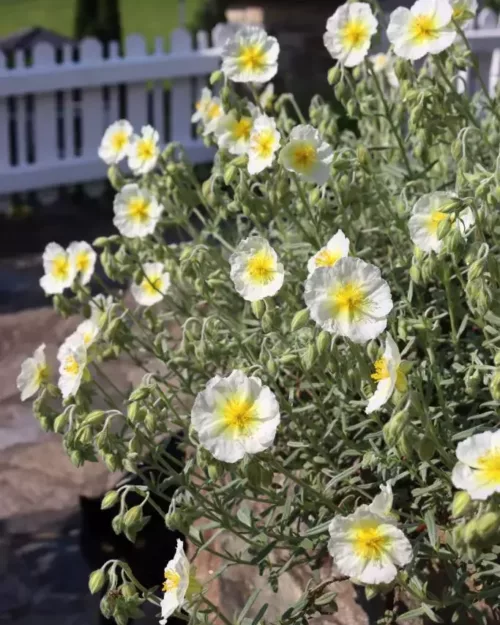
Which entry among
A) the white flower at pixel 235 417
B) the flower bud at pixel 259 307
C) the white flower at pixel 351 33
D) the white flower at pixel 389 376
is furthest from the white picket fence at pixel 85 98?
the white flower at pixel 389 376

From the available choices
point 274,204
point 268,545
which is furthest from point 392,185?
point 268,545

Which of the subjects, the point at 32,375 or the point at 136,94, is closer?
the point at 32,375

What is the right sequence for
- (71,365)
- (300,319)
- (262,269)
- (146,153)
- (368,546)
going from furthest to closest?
1. (146,153)
2. (71,365)
3. (262,269)
4. (300,319)
5. (368,546)

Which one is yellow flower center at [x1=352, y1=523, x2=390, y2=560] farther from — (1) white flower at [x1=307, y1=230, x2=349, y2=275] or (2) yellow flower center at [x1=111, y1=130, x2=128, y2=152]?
(2) yellow flower center at [x1=111, y1=130, x2=128, y2=152]

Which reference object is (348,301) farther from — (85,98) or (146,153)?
(85,98)

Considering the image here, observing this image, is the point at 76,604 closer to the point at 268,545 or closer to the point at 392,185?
the point at 268,545

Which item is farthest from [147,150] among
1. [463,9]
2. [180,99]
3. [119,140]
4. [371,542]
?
[180,99]

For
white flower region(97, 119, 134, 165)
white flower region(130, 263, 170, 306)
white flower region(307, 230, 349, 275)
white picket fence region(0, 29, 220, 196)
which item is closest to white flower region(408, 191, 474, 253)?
white flower region(307, 230, 349, 275)
